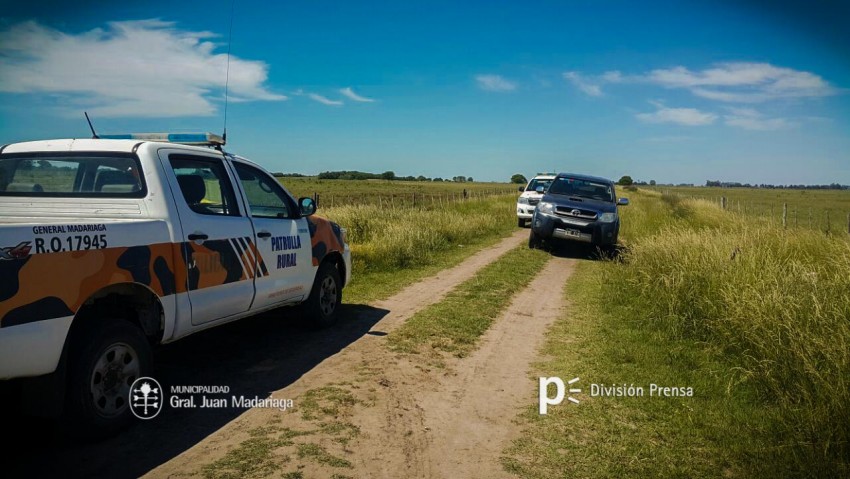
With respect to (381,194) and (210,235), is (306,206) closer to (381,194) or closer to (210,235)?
(210,235)

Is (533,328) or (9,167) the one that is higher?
(9,167)

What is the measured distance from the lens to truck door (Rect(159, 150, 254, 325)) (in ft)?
14.0

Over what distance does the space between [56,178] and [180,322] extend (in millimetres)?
1592

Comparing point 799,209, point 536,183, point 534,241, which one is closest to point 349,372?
point 534,241

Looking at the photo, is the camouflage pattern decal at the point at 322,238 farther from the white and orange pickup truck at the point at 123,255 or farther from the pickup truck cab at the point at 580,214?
the pickup truck cab at the point at 580,214

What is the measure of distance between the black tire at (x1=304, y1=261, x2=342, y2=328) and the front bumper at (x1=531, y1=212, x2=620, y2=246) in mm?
7510

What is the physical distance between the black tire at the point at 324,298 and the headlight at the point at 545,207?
7714 mm

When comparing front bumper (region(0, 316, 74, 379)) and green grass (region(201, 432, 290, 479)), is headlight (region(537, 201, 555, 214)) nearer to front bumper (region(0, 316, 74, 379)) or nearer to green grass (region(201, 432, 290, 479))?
green grass (region(201, 432, 290, 479))

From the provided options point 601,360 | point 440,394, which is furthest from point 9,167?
point 601,360

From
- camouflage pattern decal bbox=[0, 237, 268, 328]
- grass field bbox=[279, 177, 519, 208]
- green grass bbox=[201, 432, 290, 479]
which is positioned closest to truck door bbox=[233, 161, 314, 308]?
camouflage pattern decal bbox=[0, 237, 268, 328]

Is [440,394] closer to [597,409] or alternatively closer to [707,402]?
[597,409]

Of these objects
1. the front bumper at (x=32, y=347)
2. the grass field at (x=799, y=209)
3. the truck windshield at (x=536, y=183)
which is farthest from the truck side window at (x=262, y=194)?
the truck windshield at (x=536, y=183)

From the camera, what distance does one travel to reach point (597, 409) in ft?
14.2

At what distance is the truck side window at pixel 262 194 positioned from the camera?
5.45 metres
